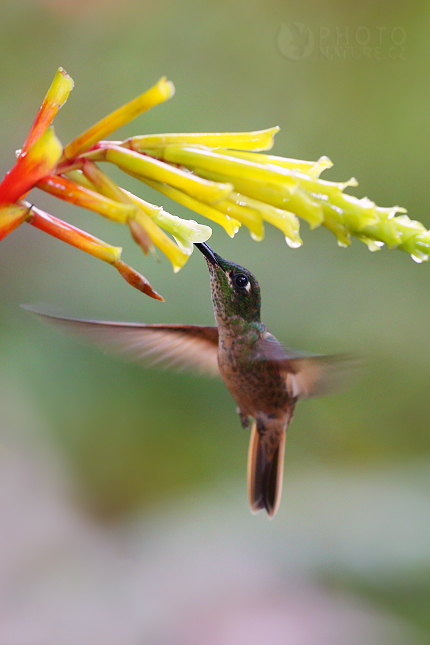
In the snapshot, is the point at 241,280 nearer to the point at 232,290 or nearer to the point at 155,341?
the point at 232,290

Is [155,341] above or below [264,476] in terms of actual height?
above

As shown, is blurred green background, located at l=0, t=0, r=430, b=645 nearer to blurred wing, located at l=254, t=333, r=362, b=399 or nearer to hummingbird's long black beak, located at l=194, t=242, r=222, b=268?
blurred wing, located at l=254, t=333, r=362, b=399

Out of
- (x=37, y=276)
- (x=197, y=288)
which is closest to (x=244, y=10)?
(x=197, y=288)

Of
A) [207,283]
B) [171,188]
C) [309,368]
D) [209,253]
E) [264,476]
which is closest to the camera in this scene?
[171,188]

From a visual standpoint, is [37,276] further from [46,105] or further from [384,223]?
[384,223]

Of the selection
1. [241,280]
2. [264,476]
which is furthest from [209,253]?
[264,476]

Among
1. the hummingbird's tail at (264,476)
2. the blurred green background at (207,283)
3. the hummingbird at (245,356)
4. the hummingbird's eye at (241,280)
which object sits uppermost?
the blurred green background at (207,283)

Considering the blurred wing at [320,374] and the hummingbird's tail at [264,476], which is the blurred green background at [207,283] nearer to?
the hummingbird's tail at [264,476]

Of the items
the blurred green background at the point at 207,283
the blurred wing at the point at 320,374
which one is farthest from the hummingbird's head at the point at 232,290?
the blurred green background at the point at 207,283
